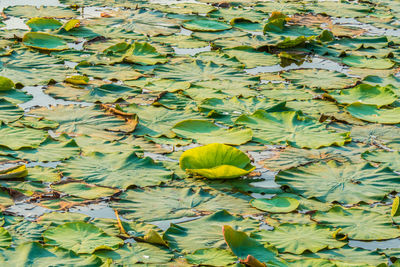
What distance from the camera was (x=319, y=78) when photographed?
4098mm

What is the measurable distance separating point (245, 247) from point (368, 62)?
8.54ft

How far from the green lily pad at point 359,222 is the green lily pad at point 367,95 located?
50.5 inches

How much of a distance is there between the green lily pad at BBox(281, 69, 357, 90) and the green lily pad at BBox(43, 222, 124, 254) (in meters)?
2.11

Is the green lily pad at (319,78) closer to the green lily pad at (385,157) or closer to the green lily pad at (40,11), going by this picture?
the green lily pad at (385,157)

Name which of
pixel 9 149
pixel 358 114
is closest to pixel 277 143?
pixel 358 114

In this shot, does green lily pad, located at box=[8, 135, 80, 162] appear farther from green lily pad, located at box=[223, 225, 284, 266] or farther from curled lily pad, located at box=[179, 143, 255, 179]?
green lily pad, located at box=[223, 225, 284, 266]

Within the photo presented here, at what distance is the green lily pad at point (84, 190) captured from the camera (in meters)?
2.59

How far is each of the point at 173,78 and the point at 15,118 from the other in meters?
1.10

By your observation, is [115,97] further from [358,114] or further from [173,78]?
[358,114]

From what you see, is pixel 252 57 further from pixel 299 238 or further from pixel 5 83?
pixel 299 238

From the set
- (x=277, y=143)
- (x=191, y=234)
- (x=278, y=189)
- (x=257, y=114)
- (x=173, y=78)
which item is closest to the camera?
(x=191, y=234)

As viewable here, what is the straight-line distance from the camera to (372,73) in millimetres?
4238

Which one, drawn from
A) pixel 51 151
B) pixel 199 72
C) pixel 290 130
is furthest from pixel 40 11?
pixel 290 130

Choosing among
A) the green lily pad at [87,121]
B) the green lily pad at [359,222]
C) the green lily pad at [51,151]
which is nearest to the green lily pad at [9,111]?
the green lily pad at [87,121]
